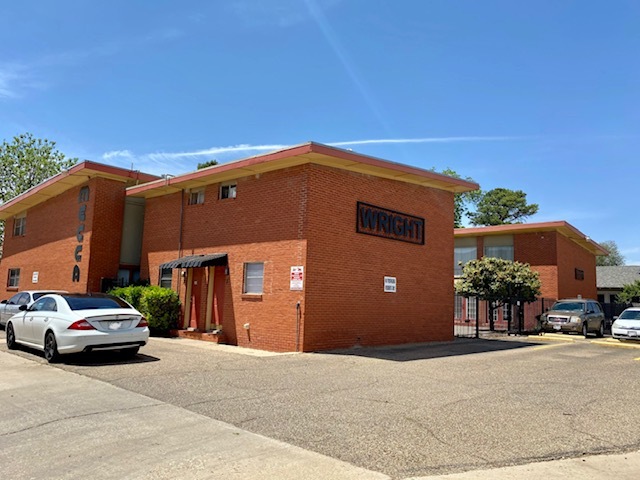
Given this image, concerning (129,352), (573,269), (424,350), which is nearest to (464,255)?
(573,269)

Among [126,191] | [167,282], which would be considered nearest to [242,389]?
[167,282]

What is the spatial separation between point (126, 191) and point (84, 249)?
108 inches

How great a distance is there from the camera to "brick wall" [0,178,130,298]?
2005cm

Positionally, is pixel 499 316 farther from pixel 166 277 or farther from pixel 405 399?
pixel 405 399

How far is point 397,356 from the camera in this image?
42.7ft

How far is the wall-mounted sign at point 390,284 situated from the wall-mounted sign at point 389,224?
1.26 metres

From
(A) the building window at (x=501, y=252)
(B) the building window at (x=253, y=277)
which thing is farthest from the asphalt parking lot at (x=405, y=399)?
(A) the building window at (x=501, y=252)

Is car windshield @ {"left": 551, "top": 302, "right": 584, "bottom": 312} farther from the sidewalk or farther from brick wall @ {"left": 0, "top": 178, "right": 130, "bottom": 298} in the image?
brick wall @ {"left": 0, "top": 178, "right": 130, "bottom": 298}

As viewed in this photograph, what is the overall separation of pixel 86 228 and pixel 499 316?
66.6ft

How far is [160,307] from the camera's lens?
17.1 metres

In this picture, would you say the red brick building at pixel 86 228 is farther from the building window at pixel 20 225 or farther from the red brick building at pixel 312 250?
the building window at pixel 20 225

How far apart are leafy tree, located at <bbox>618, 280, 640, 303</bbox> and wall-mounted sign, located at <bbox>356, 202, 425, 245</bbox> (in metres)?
30.5

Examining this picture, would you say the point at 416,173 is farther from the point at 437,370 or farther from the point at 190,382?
the point at 190,382

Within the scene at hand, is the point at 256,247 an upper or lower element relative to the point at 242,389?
upper
